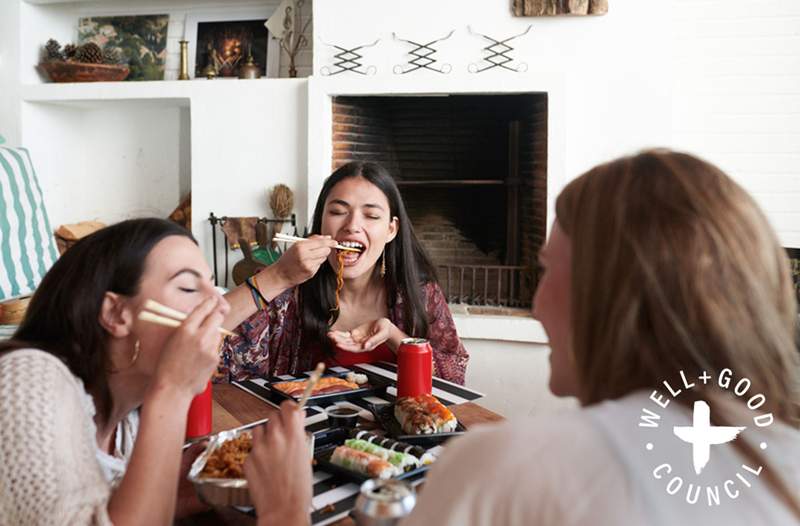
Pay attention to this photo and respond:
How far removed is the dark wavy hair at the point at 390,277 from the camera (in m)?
2.22

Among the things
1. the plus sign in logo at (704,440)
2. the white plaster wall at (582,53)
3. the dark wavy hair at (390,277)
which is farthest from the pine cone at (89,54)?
the plus sign in logo at (704,440)

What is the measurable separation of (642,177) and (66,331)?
0.91 metres

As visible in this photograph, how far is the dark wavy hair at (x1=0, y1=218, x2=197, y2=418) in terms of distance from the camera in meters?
1.13

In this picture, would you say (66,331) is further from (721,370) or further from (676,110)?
(676,110)

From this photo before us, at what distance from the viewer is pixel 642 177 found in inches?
28.6

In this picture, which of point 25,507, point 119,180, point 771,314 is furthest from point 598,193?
point 119,180

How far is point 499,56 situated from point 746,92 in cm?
121

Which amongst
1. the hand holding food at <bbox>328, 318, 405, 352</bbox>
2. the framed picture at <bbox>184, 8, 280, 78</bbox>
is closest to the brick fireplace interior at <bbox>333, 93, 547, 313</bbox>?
the framed picture at <bbox>184, 8, 280, 78</bbox>

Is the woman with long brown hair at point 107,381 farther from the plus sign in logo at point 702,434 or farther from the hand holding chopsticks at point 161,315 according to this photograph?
the plus sign in logo at point 702,434

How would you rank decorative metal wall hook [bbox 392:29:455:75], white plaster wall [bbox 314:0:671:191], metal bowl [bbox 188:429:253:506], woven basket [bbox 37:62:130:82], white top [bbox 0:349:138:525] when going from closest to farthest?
white top [bbox 0:349:138:525] < metal bowl [bbox 188:429:253:506] < white plaster wall [bbox 314:0:671:191] < decorative metal wall hook [bbox 392:29:455:75] < woven basket [bbox 37:62:130:82]

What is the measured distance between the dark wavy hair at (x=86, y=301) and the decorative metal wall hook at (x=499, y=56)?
2.43 meters

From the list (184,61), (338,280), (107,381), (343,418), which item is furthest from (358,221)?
(184,61)

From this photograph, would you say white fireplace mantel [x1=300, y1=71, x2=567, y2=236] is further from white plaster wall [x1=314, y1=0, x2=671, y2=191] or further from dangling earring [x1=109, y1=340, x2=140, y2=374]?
dangling earring [x1=109, y1=340, x2=140, y2=374]

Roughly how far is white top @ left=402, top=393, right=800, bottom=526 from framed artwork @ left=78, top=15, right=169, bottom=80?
12.5 ft
